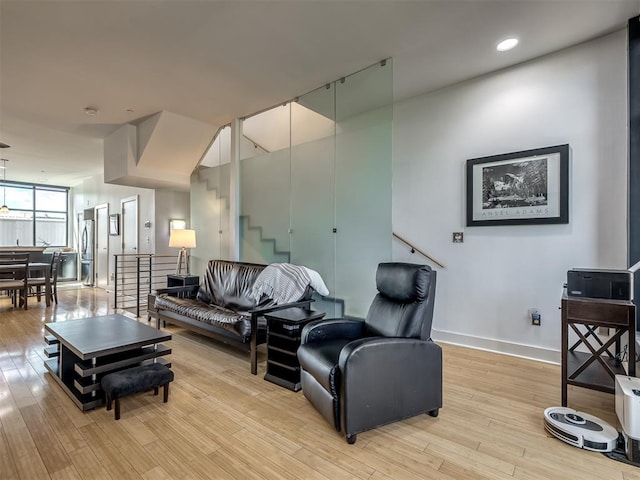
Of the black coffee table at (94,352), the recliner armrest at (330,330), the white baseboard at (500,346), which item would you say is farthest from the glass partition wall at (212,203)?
the white baseboard at (500,346)

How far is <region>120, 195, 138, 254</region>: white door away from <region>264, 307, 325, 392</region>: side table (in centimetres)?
571

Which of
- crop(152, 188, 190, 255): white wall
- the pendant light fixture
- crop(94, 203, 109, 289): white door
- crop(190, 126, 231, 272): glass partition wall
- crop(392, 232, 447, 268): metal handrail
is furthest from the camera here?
crop(94, 203, 109, 289): white door

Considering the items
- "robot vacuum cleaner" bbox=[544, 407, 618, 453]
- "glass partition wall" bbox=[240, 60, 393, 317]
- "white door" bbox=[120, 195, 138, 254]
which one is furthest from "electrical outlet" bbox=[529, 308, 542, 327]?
"white door" bbox=[120, 195, 138, 254]

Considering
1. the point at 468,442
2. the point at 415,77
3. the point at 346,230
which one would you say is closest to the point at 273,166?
the point at 346,230

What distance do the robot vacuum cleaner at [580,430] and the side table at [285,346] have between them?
1720mm

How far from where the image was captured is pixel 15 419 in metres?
2.11

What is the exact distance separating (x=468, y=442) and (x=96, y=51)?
4.42 meters

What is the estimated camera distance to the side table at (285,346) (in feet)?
8.63

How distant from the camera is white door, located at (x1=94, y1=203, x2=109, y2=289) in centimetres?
823

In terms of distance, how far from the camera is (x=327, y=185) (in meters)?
3.90

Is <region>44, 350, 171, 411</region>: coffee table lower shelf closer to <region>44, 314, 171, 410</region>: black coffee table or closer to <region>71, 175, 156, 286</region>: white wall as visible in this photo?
<region>44, 314, 171, 410</region>: black coffee table

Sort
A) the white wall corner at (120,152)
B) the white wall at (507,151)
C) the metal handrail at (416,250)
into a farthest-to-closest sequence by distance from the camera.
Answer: the white wall corner at (120,152) < the metal handrail at (416,250) < the white wall at (507,151)

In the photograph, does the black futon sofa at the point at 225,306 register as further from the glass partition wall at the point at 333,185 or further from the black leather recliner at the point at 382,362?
the black leather recliner at the point at 382,362

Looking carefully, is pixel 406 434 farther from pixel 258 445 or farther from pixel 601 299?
pixel 601 299
